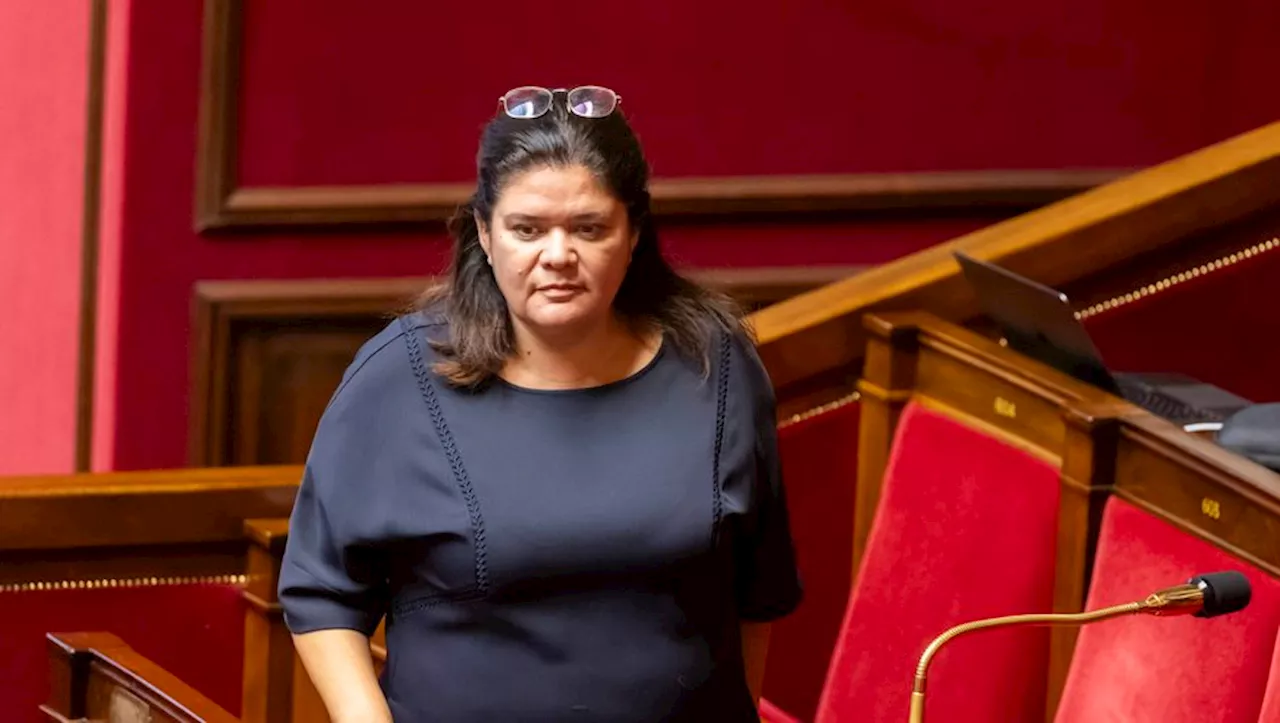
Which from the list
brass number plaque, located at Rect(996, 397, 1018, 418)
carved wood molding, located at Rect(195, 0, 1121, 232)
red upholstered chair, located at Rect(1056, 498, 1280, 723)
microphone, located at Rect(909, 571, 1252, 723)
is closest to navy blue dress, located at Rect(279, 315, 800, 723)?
microphone, located at Rect(909, 571, 1252, 723)

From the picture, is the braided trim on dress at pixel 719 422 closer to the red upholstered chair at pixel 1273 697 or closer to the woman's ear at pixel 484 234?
the woman's ear at pixel 484 234

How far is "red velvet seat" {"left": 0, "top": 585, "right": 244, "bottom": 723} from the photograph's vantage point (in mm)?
1344

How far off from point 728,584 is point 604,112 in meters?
0.20

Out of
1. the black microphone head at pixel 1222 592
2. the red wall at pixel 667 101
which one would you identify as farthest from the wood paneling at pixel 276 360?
the black microphone head at pixel 1222 592

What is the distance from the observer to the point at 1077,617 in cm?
75

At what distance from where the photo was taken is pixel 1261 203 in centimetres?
147

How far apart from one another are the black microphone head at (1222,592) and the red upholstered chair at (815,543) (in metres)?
0.66

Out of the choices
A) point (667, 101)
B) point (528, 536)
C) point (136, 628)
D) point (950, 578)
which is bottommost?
point (136, 628)

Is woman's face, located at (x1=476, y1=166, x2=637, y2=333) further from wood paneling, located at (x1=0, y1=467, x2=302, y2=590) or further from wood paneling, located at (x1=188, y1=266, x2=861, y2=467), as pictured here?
wood paneling, located at (x1=188, y1=266, x2=861, y2=467)

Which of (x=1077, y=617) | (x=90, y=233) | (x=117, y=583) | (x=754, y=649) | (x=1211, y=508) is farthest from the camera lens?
(x=90, y=233)

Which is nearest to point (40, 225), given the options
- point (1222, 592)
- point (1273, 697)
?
point (1273, 697)

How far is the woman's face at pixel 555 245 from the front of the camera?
0.88 metres

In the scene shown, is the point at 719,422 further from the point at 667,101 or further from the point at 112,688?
the point at 667,101

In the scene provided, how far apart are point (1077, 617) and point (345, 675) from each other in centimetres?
31
